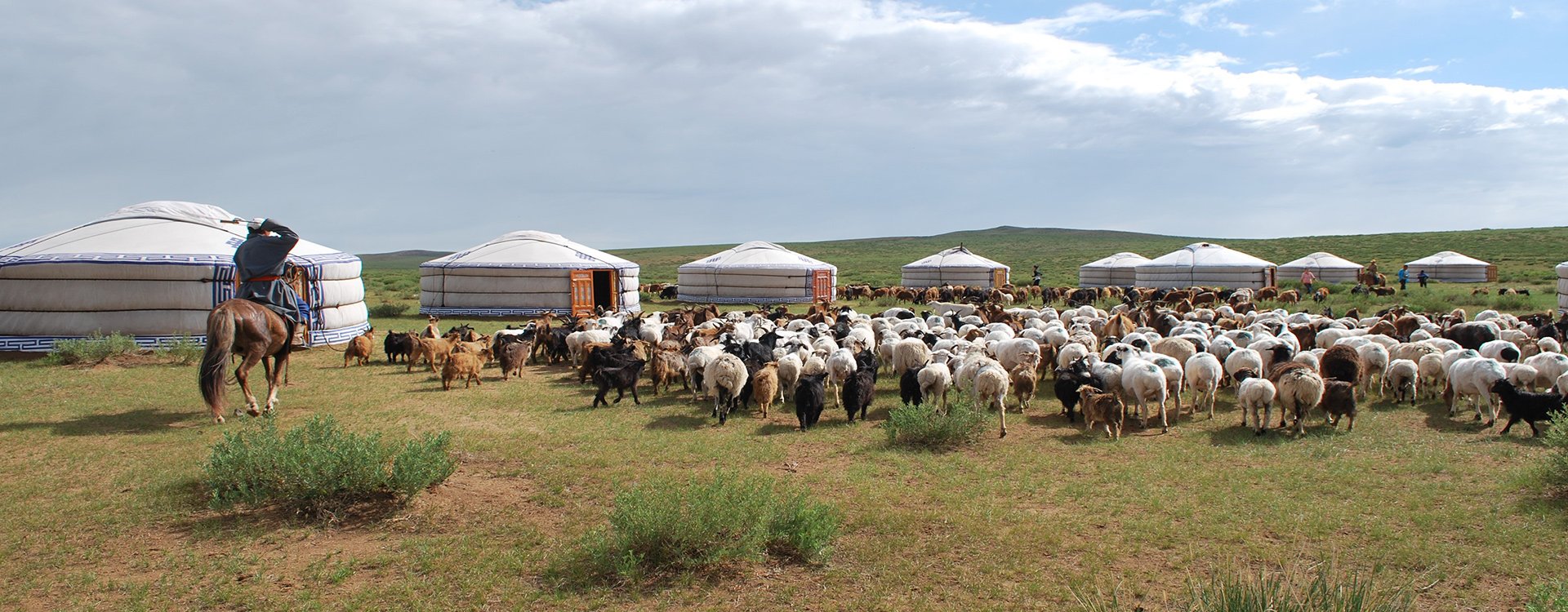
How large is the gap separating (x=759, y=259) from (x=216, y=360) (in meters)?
28.3

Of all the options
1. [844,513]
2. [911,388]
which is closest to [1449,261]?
[911,388]

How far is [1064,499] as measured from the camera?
7.23m

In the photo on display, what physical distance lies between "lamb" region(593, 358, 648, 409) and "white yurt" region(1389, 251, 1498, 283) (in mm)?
50353

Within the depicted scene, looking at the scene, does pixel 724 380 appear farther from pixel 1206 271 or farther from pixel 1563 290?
pixel 1206 271

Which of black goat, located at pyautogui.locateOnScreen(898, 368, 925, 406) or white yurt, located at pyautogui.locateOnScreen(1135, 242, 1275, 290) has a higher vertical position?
white yurt, located at pyautogui.locateOnScreen(1135, 242, 1275, 290)

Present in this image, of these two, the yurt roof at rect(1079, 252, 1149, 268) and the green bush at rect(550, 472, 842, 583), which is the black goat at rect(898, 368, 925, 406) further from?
the yurt roof at rect(1079, 252, 1149, 268)

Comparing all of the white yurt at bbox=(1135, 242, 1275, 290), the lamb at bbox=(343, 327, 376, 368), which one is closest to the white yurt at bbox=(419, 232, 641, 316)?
the lamb at bbox=(343, 327, 376, 368)

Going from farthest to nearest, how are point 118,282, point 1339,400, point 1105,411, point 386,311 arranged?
A: point 386,311
point 118,282
point 1105,411
point 1339,400

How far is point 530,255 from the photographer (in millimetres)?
28641

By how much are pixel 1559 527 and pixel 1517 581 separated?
1324 millimetres

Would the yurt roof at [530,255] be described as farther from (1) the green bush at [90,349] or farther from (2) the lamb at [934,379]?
(2) the lamb at [934,379]

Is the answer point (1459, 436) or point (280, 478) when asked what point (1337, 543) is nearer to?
point (1459, 436)

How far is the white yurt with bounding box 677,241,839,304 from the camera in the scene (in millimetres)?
36094

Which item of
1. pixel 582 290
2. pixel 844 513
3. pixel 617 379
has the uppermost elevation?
pixel 582 290
